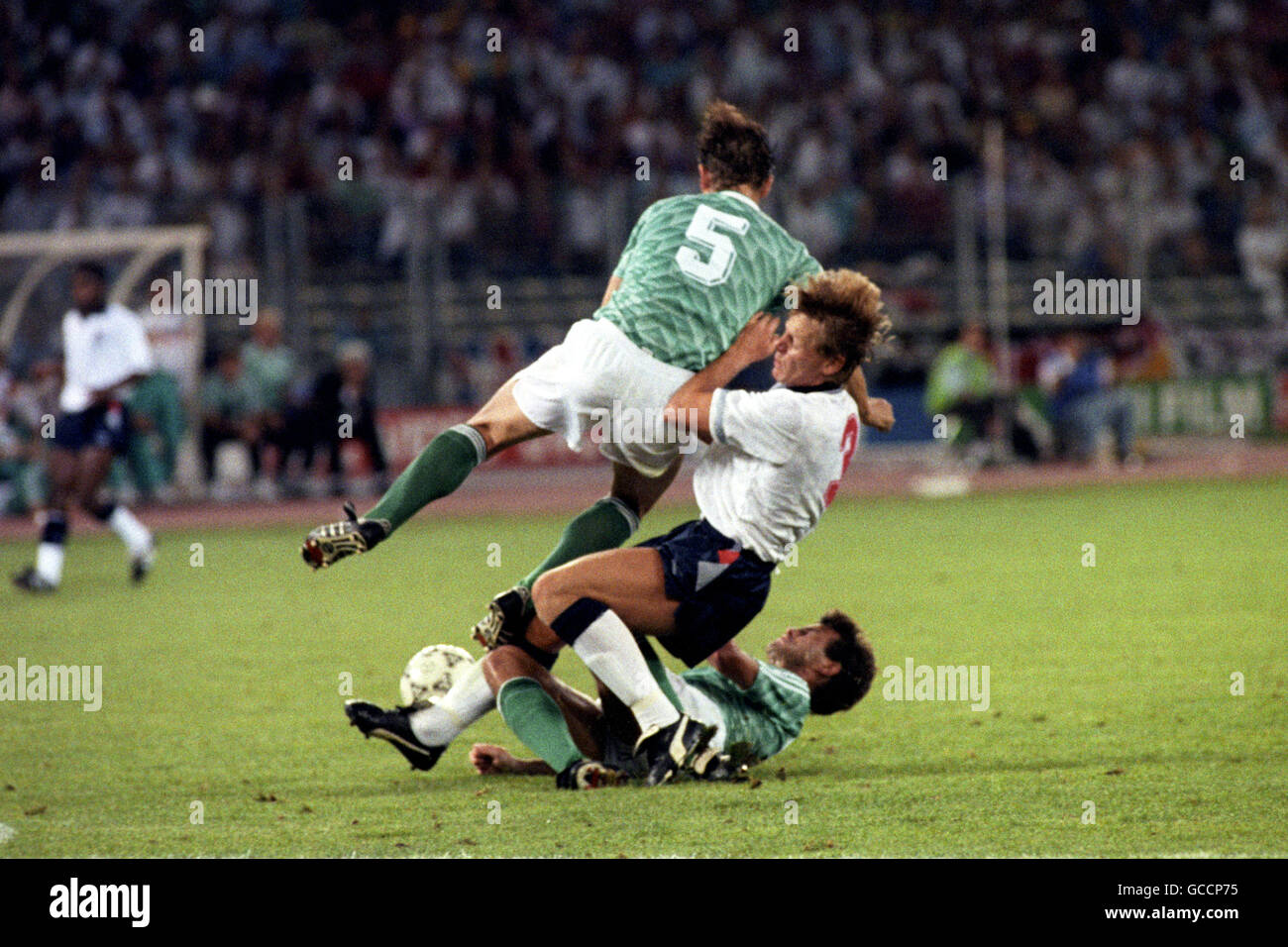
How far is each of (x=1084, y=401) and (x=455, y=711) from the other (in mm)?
14919

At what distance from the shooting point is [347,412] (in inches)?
729

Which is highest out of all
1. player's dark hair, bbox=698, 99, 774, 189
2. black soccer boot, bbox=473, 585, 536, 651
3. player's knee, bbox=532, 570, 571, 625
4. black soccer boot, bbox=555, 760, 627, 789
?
player's dark hair, bbox=698, 99, 774, 189

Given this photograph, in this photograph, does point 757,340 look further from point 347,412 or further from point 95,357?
point 347,412

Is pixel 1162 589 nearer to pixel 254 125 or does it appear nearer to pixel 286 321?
pixel 286 321

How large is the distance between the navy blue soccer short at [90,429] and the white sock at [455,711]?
713cm

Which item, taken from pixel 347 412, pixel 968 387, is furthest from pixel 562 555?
pixel 968 387

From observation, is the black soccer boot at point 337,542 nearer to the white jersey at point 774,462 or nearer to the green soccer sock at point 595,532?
the green soccer sock at point 595,532

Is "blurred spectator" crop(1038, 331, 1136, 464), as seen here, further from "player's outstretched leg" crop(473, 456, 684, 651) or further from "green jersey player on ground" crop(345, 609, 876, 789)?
"green jersey player on ground" crop(345, 609, 876, 789)

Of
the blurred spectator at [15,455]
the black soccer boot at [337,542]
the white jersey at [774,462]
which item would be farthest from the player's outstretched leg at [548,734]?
the blurred spectator at [15,455]

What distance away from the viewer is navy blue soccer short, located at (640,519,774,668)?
18.6 feet

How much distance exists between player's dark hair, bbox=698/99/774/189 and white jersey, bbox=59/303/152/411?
23.4ft

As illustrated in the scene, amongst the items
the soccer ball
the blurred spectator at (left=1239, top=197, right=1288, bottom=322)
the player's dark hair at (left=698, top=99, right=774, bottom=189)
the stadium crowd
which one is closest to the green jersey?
the soccer ball

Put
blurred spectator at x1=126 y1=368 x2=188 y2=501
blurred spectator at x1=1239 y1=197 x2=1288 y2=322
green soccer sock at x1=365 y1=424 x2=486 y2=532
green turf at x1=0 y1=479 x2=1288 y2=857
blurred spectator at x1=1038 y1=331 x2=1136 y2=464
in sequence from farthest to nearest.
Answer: blurred spectator at x1=1239 y1=197 x2=1288 y2=322 → blurred spectator at x1=1038 y1=331 x2=1136 y2=464 → blurred spectator at x1=126 y1=368 x2=188 y2=501 → green soccer sock at x1=365 y1=424 x2=486 y2=532 → green turf at x1=0 y1=479 x2=1288 y2=857

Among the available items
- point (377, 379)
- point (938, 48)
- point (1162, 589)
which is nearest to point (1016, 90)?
point (938, 48)
